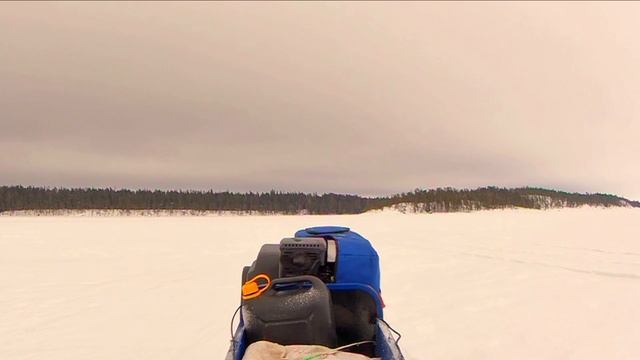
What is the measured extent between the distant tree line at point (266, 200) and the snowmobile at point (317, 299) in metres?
69.8

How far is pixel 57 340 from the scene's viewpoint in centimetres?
491

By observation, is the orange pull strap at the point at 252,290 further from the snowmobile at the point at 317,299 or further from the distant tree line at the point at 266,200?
the distant tree line at the point at 266,200

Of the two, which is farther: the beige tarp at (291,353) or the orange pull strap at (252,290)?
the orange pull strap at (252,290)

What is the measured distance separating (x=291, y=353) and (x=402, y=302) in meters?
4.64

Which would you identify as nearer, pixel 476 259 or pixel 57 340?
pixel 57 340

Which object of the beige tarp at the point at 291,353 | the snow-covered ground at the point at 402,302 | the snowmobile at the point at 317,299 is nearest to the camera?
the beige tarp at the point at 291,353

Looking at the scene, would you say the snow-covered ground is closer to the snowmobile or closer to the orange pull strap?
the snowmobile

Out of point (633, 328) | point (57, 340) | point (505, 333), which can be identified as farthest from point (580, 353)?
point (57, 340)

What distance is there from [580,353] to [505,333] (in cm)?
84

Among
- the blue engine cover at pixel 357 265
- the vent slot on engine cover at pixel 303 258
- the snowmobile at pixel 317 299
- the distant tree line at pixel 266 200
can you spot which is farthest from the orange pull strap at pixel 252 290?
the distant tree line at pixel 266 200

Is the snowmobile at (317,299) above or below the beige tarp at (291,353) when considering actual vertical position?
above

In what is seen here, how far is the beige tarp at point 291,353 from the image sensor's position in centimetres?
233

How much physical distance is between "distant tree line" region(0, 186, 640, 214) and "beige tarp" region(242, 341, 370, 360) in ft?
231

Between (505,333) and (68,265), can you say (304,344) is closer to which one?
(505,333)
